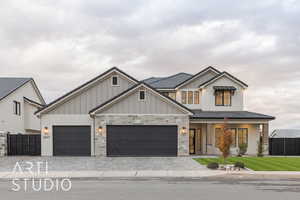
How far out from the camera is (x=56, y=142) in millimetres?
25547

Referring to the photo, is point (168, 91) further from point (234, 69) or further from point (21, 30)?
point (21, 30)

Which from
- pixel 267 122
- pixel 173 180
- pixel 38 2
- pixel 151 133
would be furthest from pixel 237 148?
pixel 38 2

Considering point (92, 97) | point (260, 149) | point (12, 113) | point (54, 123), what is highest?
point (92, 97)

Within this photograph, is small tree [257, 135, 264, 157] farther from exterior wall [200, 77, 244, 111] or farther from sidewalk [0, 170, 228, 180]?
sidewalk [0, 170, 228, 180]

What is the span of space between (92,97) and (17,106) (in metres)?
12.1

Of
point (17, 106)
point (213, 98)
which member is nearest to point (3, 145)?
point (17, 106)

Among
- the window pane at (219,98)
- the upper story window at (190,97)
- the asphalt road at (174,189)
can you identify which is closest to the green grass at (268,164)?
the asphalt road at (174,189)

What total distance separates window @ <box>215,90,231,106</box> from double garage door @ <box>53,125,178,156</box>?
654 cm

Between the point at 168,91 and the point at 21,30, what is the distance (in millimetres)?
14526

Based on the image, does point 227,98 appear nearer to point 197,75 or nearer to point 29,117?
point 197,75

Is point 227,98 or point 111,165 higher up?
point 227,98

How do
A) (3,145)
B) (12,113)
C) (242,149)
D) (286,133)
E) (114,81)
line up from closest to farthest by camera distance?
(3,145)
(242,149)
(114,81)
(12,113)
(286,133)

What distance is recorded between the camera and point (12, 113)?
3225 centimetres

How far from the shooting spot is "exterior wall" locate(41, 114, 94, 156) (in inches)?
1001
